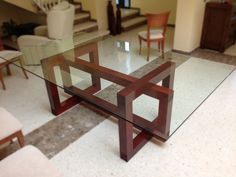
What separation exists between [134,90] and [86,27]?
10.5ft

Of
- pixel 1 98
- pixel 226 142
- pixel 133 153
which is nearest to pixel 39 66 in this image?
pixel 1 98

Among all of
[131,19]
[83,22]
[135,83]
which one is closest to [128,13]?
[131,19]

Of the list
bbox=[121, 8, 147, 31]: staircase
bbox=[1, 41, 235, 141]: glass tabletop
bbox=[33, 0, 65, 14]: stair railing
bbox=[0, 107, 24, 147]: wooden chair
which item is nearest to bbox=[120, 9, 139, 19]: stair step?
bbox=[121, 8, 147, 31]: staircase

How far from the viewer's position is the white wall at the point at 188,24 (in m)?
3.28

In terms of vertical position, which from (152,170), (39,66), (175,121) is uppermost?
(39,66)

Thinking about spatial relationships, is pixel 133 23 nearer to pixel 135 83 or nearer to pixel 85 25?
pixel 85 25

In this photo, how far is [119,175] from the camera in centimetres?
159

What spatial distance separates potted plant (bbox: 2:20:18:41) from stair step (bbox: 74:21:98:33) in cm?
130

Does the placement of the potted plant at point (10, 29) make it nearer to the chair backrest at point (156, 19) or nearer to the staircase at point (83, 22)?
the staircase at point (83, 22)

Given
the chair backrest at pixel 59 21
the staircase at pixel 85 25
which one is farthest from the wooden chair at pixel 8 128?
the staircase at pixel 85 25

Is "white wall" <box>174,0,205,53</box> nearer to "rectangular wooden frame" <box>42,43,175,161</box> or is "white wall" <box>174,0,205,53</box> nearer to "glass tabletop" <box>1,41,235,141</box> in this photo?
"glass tabletop" <box>1,41,235,141</box>

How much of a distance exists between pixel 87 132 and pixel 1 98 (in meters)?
1.36

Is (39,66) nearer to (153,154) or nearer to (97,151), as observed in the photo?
(97,151)

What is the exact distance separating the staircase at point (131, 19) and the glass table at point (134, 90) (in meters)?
2.16
